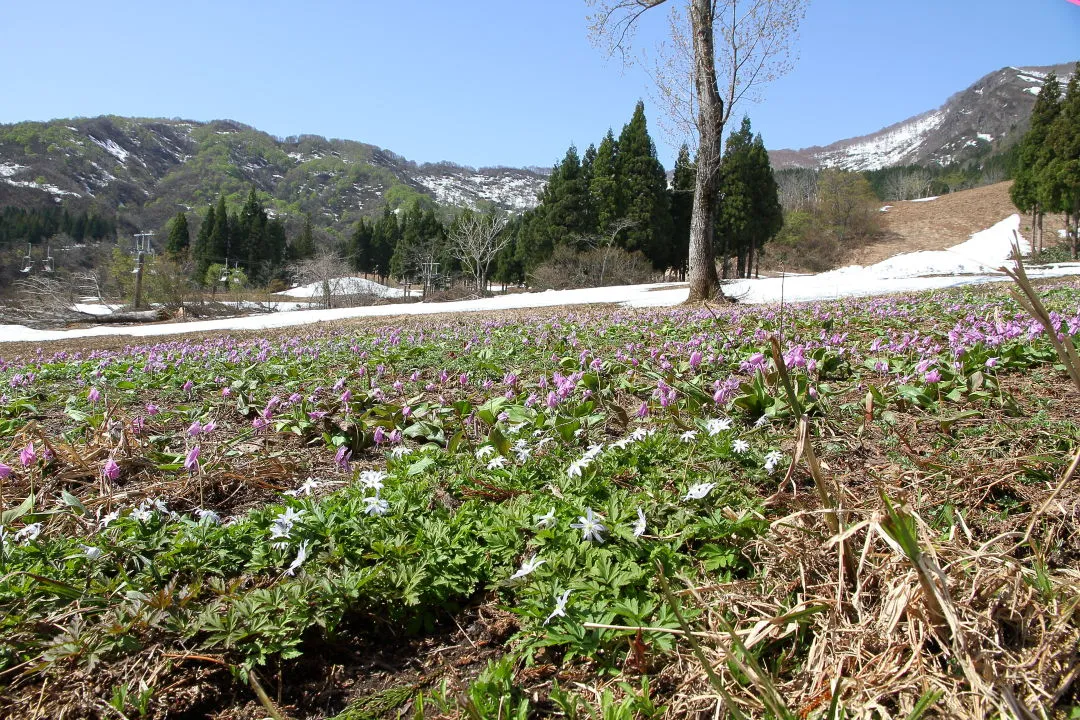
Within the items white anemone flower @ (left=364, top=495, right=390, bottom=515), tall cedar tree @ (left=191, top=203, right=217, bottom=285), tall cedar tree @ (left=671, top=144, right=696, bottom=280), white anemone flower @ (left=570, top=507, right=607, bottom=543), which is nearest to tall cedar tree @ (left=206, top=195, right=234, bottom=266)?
tall cedar tree @ (left=191, top=203, right=217, bottom=285)

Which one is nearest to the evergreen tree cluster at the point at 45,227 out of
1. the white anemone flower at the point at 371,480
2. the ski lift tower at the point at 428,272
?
the ski lift tower at the point at 428,272

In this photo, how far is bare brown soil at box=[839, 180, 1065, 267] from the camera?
140 ft

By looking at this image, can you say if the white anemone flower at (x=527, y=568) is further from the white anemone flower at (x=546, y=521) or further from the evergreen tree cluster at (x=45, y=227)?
the evergreen tree cluster at (x=45, y=227)

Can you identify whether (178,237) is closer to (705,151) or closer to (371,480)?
(705,151)

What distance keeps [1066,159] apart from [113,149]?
7776 inches

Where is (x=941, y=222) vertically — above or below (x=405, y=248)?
above

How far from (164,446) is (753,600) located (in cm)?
267

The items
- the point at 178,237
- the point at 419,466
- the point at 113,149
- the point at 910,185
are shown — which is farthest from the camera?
the point at 113,149

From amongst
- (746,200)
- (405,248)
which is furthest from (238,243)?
(746,200)

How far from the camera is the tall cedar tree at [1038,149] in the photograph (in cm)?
2773

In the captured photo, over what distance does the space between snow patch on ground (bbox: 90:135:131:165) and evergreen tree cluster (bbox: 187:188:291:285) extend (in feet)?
407

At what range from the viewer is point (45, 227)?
242 feet

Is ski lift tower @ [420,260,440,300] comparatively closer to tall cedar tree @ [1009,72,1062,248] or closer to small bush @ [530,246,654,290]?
small bush @ [530,246,654,290]

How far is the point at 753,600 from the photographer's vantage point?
4.11ft
